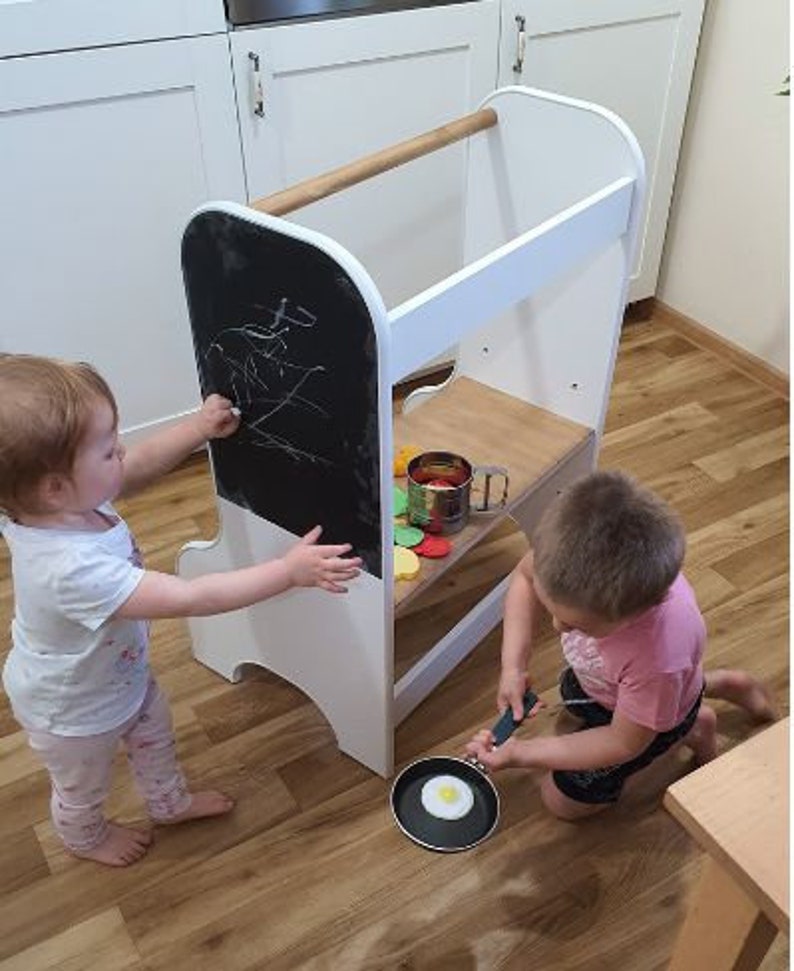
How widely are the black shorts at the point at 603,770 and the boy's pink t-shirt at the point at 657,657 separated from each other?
0.40 ft

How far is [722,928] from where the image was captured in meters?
0.69

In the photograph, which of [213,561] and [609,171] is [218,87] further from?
[213,561]

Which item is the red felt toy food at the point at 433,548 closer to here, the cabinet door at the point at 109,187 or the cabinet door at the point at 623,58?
the cabinet door at the point at 109,187

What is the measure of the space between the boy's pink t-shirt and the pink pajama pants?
56 cm

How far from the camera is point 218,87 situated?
1.55m

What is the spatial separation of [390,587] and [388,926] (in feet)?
1.40

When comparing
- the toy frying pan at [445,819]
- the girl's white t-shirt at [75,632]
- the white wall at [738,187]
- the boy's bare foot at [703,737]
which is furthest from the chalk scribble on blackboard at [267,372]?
the white wall at [738,187]

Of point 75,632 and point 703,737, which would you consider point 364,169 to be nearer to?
point 75,632

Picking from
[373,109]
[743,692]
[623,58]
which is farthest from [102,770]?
[623,58]

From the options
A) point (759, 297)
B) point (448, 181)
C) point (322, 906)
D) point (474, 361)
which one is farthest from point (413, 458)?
point (759, 297)

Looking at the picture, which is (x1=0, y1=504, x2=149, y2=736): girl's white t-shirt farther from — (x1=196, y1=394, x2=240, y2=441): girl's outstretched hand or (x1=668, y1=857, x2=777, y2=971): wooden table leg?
(x1=668, y1=857, x2=777, y2=971): wooden table leg

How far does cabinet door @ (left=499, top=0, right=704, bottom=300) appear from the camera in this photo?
183 cm

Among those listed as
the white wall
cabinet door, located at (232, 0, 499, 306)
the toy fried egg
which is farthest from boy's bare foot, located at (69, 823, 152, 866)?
the white wall

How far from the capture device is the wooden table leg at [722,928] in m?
0.67
